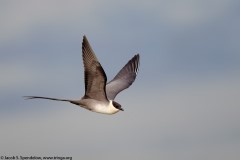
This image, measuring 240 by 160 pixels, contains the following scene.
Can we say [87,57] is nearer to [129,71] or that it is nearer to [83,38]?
[83,38]

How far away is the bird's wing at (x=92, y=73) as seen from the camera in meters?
20.1

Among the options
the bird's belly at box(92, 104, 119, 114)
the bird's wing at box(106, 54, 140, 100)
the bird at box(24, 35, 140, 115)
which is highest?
the bird's wing at box(106, 54, 140, 100)

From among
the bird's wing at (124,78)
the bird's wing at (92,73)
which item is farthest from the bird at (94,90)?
the bird's wing at (124,78)

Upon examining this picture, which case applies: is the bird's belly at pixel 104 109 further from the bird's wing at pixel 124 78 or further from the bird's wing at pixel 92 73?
the bird's wing at pixel 124 78

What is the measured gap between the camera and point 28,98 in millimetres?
20078

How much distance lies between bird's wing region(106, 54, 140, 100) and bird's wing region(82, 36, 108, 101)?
3203 mm

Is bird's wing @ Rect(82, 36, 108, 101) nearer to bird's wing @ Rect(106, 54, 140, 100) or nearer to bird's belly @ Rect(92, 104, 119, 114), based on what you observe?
bird's belly @ Rect(92, 104, 119, 114)

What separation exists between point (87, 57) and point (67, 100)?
202 centimetres

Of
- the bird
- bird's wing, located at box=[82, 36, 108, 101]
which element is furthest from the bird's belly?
bird's wing, located at box=[82, 36, 108, 101]

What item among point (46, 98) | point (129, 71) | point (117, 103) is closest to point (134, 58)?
point (129, 71)

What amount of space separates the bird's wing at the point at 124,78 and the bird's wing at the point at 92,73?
3203 millimetres

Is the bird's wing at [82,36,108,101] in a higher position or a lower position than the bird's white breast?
higher

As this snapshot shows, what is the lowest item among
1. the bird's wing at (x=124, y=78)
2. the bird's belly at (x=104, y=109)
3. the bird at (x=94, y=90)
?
the bird's belly at (x=104, y=109)

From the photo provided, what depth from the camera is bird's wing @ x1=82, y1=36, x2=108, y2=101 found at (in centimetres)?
2009
